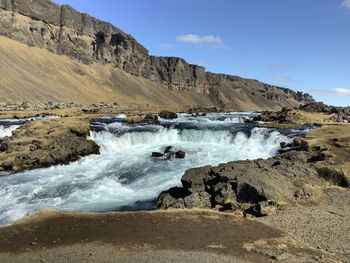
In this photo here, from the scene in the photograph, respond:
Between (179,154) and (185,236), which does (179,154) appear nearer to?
(179,154)

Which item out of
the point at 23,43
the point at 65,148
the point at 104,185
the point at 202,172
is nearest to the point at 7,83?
the point at 23,43

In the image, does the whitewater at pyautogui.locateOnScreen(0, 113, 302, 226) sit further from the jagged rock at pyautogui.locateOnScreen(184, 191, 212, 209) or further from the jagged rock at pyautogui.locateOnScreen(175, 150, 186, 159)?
the jagged rock at pyautogui.locateOnScreen(184, 191, 212, 209)

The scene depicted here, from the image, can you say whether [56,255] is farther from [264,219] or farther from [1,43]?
[1,43]

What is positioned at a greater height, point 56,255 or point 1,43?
point 1,43

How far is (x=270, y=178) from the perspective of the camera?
2273 centimetres

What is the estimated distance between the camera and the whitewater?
83.5ft

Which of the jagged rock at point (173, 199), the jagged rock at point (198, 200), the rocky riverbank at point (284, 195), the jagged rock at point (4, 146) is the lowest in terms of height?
the jagged rock at point (4, 146)

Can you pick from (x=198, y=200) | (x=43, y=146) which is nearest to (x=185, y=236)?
(x=198, y=200)

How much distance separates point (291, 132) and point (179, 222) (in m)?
36.6

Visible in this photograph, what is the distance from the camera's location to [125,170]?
117ft

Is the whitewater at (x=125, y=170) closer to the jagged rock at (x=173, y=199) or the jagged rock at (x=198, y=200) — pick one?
the jagged rock at (x=173, y=199)

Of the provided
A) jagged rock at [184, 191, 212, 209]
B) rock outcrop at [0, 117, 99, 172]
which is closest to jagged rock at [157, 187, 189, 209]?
jagged rock at [184, 191, 212, 209]

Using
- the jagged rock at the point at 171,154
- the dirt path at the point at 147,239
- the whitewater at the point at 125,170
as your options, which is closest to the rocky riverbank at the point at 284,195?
the dirt path at the point at 147,239

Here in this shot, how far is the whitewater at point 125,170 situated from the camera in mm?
25438
